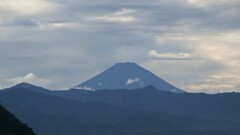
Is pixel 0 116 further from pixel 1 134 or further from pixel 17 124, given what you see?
pixel 1 134

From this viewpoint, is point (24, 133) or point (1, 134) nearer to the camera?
point (1, 134)

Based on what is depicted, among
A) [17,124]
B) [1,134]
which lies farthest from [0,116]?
[1,134]

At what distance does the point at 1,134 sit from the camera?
139 meters

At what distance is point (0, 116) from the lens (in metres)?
172

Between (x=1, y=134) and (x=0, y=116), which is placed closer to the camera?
(x=1, y=134)

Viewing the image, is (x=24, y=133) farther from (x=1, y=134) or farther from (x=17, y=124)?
(x=1, y=134)

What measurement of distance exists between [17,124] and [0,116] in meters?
7.82

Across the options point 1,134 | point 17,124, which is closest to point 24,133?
point 17,124

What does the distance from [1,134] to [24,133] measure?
2120cm

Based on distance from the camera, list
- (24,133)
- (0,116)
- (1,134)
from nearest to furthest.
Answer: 1. (1,134)
2. (24,133)
3. (0,116)

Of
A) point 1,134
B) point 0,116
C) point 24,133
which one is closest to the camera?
point 1,134

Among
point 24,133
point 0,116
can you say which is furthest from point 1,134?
point 0,116

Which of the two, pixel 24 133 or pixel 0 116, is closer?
pixel 24 133

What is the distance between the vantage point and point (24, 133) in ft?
525
